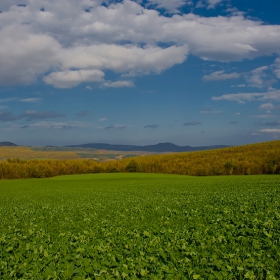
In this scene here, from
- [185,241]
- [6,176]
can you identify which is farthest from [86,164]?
[185,241]

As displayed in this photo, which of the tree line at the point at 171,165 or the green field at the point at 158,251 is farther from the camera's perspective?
the tree line at the point at 171,165

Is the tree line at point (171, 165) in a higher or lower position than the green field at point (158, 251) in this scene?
lower

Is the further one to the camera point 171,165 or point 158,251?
point 171,165

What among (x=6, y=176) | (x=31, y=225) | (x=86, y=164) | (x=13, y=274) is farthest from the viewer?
(x=86, y=164)

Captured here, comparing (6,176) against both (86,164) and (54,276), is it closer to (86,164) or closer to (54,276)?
(86,164)

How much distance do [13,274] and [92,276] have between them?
2555 mm

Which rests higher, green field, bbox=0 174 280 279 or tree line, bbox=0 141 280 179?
green field, bbox=0 174 280 279

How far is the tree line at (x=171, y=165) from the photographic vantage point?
93.0 metres

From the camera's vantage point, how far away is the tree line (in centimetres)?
9304

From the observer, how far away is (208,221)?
16594 millimetres

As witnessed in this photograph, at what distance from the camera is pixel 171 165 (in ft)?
371

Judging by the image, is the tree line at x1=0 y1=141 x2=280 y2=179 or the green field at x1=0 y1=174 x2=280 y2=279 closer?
the green field at x1=0 y1=174 x2=280 y2=279

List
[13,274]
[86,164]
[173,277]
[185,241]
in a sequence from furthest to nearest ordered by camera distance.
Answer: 1. [86,164]
2. [185,241]
3. [13,274]
4. [173,277]

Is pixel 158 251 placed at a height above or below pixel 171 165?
above
